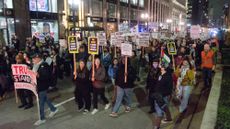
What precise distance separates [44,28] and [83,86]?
64.0ft

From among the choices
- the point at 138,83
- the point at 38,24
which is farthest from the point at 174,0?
the point at 138,83

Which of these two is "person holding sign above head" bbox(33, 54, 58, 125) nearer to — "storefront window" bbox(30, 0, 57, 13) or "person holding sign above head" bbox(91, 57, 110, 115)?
"person holding sign above head" bbox(91, 57, 110, 115)

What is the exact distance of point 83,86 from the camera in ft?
28.1

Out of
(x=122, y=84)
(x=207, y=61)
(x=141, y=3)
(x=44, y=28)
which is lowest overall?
(x=122, y=84)

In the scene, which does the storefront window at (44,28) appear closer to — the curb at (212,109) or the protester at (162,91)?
the curb at (212,109)

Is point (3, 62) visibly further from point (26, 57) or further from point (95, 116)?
point (95, 116)

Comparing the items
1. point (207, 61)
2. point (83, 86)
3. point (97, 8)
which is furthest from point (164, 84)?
point (97, 8)

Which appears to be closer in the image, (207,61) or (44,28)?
(207,61)

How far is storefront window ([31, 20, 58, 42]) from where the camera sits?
25156 mm

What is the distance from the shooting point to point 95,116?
27.7ft

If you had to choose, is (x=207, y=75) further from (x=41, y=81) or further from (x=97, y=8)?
(x=97, y=8)

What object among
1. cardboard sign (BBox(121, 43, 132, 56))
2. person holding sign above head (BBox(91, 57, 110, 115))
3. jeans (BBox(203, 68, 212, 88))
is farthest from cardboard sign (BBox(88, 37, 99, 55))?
jeans (BBox(203, 68, 212, 88))

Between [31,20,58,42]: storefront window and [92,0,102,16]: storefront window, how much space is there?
9973 mm

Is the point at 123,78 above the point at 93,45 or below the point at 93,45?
below
